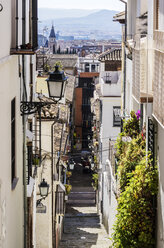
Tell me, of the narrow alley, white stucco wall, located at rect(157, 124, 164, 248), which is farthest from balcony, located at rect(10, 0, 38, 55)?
the narrow alley

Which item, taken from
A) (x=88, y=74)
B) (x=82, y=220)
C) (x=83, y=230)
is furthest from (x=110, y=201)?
(x=88, y=74)

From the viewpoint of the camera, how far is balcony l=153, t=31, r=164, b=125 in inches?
289

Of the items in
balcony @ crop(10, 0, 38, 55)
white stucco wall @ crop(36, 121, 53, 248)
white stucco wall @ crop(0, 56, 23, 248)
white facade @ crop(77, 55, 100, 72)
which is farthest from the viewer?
white facade @ crop(77, 55, 100, 72)

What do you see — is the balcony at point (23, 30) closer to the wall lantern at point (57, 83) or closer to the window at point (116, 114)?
the wall lantern at point (57, 83)

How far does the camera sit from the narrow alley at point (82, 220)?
915 inches

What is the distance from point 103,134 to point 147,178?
22.8 m

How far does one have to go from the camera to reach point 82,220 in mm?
31734

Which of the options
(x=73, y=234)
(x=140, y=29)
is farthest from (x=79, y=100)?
(x=140, y=29)

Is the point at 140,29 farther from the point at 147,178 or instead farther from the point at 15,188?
the point at 15,188

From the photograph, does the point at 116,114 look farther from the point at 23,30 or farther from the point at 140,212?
the point at 23,30

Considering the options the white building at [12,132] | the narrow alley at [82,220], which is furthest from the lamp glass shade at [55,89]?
the narrow alley at [82,220]

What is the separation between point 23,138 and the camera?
990cm

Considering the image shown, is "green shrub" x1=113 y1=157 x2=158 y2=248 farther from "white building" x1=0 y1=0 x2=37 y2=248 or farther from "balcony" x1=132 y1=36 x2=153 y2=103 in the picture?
"white building" x1=0 y1=0 x2=37 y2=248

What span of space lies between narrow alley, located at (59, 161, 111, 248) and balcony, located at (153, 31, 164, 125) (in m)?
14.5
